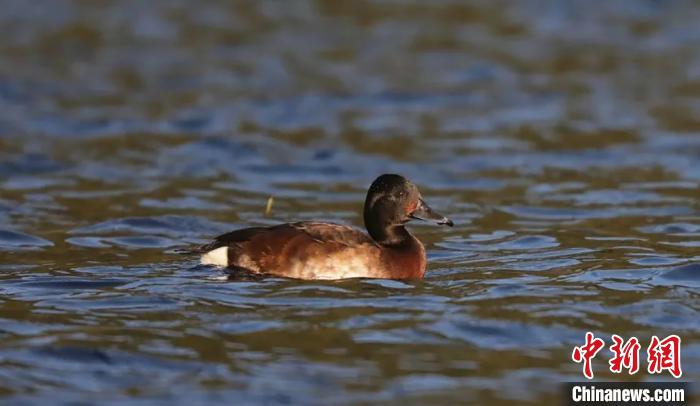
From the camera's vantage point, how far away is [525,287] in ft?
33.4

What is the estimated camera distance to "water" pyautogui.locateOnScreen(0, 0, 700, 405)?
27.8 feet

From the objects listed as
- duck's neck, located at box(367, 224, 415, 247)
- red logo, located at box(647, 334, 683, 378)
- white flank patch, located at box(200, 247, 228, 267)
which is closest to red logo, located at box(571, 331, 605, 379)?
red logo, located at box(647, 334, 683, 378)

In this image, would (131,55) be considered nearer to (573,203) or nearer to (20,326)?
(573,203)

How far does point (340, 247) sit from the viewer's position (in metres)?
10.2

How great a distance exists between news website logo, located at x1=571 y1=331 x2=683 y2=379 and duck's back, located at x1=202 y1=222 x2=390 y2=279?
6.41ft

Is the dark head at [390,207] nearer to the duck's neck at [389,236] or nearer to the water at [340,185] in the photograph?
the duck's neck at [389,236]

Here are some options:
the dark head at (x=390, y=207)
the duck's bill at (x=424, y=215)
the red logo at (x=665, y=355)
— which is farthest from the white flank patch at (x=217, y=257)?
the red logo at (x=665, y=355)

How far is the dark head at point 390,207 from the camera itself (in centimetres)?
1055

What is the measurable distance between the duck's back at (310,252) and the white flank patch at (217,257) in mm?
64

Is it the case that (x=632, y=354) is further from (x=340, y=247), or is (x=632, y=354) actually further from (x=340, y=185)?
(x=340, y=185)

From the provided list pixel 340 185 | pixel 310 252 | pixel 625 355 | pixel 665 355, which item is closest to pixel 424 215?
pixel 310 252

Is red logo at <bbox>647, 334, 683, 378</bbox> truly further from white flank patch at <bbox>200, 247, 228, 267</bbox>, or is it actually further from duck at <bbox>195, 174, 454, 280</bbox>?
white flank patch at <bbox>200, 247, 228, 267</bbox>

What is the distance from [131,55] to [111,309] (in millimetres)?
11631

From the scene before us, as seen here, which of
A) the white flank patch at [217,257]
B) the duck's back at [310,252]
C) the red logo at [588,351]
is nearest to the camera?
the red logo at [588,351]
